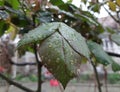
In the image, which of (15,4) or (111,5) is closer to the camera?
(15,4)

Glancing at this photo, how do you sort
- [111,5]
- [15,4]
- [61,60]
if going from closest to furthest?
[61,60]
[15,4]
[111,5]

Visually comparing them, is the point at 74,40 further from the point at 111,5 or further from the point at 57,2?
the point at 111,5

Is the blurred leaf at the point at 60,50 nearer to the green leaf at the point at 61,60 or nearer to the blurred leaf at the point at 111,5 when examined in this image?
the green leaf at the point at 61,60

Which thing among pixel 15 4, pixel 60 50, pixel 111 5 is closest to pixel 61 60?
pixel 60 50

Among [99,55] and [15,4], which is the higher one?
[15,4]

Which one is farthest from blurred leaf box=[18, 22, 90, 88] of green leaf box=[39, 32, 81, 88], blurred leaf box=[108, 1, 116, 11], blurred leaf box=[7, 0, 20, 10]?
blurred leaf box=[108, 1, 116, 11]

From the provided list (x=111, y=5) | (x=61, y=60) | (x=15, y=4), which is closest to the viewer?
(x=61, y=60)

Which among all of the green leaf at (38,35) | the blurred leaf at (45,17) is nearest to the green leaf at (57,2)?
the blurred leaf at (45,17)

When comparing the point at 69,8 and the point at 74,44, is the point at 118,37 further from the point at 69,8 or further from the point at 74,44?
the point at 74,44
